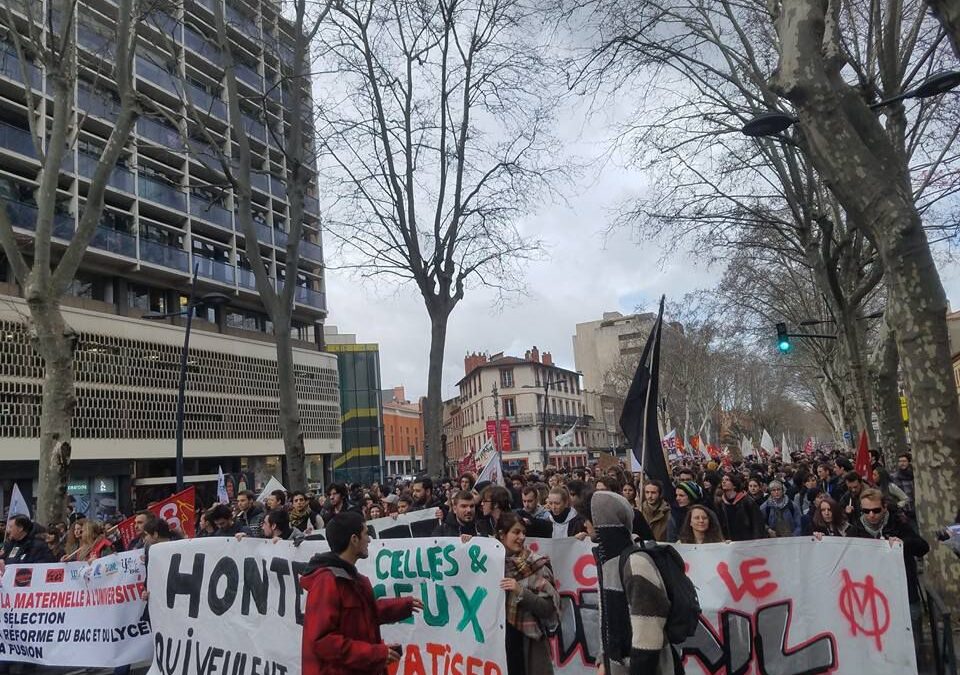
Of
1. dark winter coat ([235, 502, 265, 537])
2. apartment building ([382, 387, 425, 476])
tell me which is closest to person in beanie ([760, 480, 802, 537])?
dark winter coat ([235, 502, 265, 537])

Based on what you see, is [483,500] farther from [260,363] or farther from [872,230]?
[260,363]

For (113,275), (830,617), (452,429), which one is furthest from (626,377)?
(830,617)

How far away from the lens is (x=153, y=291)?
36.4m

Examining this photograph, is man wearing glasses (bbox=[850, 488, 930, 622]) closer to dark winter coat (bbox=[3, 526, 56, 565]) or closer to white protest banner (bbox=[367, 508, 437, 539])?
white protest banner (bbox=[367, 508, 437, 539])

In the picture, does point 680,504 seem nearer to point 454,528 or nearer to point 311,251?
point 454,528

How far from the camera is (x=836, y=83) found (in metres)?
7.89

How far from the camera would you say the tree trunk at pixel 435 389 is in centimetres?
1778

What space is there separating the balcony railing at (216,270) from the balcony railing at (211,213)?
6.11 feet

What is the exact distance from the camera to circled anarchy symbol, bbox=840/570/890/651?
5031 mm

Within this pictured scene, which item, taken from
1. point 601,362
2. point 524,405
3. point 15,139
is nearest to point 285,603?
point 15,139

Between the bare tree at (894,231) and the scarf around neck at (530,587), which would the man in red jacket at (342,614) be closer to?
the scarf around neck at (530,587)

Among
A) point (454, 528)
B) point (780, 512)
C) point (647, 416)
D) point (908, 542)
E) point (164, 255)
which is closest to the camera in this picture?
point (647, 416)

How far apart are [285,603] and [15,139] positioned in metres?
28.4

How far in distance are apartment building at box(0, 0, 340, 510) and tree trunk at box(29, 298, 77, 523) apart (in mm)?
12513
